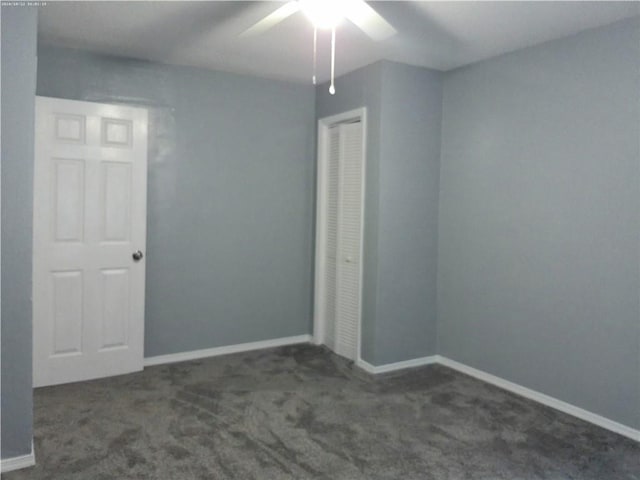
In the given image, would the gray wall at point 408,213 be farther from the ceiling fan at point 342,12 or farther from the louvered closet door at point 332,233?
the ceiling fan at point 342,12

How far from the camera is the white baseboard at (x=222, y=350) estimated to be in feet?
12.9

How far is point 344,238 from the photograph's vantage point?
4.19 metres

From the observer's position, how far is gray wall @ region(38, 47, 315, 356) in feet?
12.5

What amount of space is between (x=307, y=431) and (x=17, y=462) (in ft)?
4.69

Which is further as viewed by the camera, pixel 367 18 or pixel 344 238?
pixel 344 238

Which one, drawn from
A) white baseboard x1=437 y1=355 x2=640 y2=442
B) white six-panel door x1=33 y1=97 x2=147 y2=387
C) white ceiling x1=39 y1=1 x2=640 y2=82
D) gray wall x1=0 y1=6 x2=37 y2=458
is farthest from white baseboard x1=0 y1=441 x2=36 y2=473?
white baseboard x1=437 y1=355 x2=640 y2=442

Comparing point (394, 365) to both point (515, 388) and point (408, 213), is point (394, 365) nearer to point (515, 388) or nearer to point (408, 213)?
point (515, 388)

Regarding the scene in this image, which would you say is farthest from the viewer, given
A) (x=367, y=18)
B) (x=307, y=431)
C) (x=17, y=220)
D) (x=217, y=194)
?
(x=217, y=194)

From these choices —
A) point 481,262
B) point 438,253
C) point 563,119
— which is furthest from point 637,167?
point 438,253

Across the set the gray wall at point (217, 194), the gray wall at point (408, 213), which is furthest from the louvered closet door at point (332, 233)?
the gray wall at point (408, 213)

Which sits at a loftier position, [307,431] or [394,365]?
[394,365]

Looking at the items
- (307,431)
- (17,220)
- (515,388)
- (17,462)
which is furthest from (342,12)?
(515,388)

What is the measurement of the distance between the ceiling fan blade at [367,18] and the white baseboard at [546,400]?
2.46 meters

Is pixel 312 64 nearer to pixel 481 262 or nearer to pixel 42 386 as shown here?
pixel 481 262
